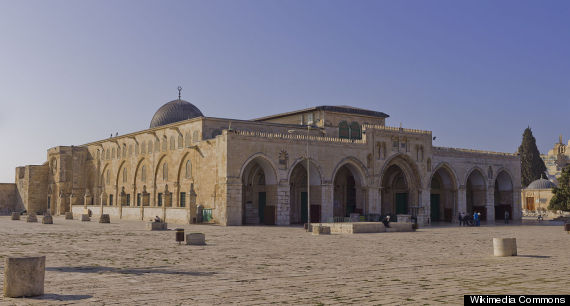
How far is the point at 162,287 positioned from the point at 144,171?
41617 mm

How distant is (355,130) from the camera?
49562 mm

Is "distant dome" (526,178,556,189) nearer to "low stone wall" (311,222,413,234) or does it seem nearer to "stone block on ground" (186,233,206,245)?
"low stone wall" (311,222,413,234)

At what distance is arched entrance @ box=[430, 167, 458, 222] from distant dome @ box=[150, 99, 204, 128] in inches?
953

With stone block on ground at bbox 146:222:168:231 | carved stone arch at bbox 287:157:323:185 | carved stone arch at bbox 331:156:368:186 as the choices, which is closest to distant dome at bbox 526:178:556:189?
carved stone arch at bbox 331:156:368:186

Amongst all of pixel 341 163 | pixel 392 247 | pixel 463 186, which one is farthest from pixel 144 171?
pixel 392 247

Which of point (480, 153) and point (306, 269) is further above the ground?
point (480, 153)

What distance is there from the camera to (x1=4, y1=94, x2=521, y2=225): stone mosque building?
3781 centimetres

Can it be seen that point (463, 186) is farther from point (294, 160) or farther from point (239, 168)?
point (239, 168)

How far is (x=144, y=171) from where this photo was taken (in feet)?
165

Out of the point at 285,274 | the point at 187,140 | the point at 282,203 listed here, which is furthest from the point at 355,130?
the point at 285,274

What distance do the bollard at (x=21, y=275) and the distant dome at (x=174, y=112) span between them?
4391 cm

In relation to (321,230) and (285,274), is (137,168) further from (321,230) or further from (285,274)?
(285,274)

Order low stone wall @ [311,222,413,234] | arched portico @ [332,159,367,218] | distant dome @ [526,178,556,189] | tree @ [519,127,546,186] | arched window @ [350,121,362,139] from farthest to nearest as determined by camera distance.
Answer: tree @ [519,127,546,186], distant dome @ [526,178,556,189], arched window @ [350,121,362,139], arched portico @ [332,159,367,218], low stone wall @ [311,222,413,234]

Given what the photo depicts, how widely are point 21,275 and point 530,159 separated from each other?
8240 cm
